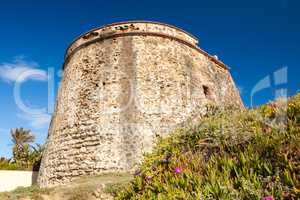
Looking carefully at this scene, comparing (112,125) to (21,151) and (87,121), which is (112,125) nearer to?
(87,121)

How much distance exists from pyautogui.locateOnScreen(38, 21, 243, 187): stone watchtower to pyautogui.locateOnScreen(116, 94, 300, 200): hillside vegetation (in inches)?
237

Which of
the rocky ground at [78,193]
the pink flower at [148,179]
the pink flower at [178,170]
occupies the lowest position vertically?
the rocky ground at [78,193]

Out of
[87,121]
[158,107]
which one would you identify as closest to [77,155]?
[87,121]

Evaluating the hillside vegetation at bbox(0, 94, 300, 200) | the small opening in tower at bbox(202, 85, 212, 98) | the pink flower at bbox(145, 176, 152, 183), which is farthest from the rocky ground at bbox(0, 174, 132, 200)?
the small opening in tower at bbox(202, 85, 212, 98)

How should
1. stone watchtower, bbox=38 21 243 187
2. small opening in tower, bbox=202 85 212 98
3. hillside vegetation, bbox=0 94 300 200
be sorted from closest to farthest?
hillside vegetation, bbox=0 94 300 200 < stone watchtower, bbox=38 21 243 187 < small opening in tower, bbox=202 85 212 98

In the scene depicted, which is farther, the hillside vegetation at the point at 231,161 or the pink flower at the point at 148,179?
the pink flower at the point at 148,179

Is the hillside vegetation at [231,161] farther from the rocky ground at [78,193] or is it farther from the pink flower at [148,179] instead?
the rocky ground at [78,193]

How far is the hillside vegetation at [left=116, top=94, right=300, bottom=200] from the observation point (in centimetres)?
387

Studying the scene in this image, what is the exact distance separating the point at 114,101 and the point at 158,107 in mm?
1747

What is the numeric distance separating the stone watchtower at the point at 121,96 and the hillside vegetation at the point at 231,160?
601 centimetres

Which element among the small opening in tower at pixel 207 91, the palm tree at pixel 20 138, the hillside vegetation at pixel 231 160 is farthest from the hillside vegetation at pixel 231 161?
the palm tree at pixel 20 138

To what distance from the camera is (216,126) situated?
573cm

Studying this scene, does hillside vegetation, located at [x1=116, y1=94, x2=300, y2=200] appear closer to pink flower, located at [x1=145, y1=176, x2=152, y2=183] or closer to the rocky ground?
pink flower, located at [x1=145, y1=176, x2=152, y2=183]

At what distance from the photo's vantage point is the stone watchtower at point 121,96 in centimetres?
1247
